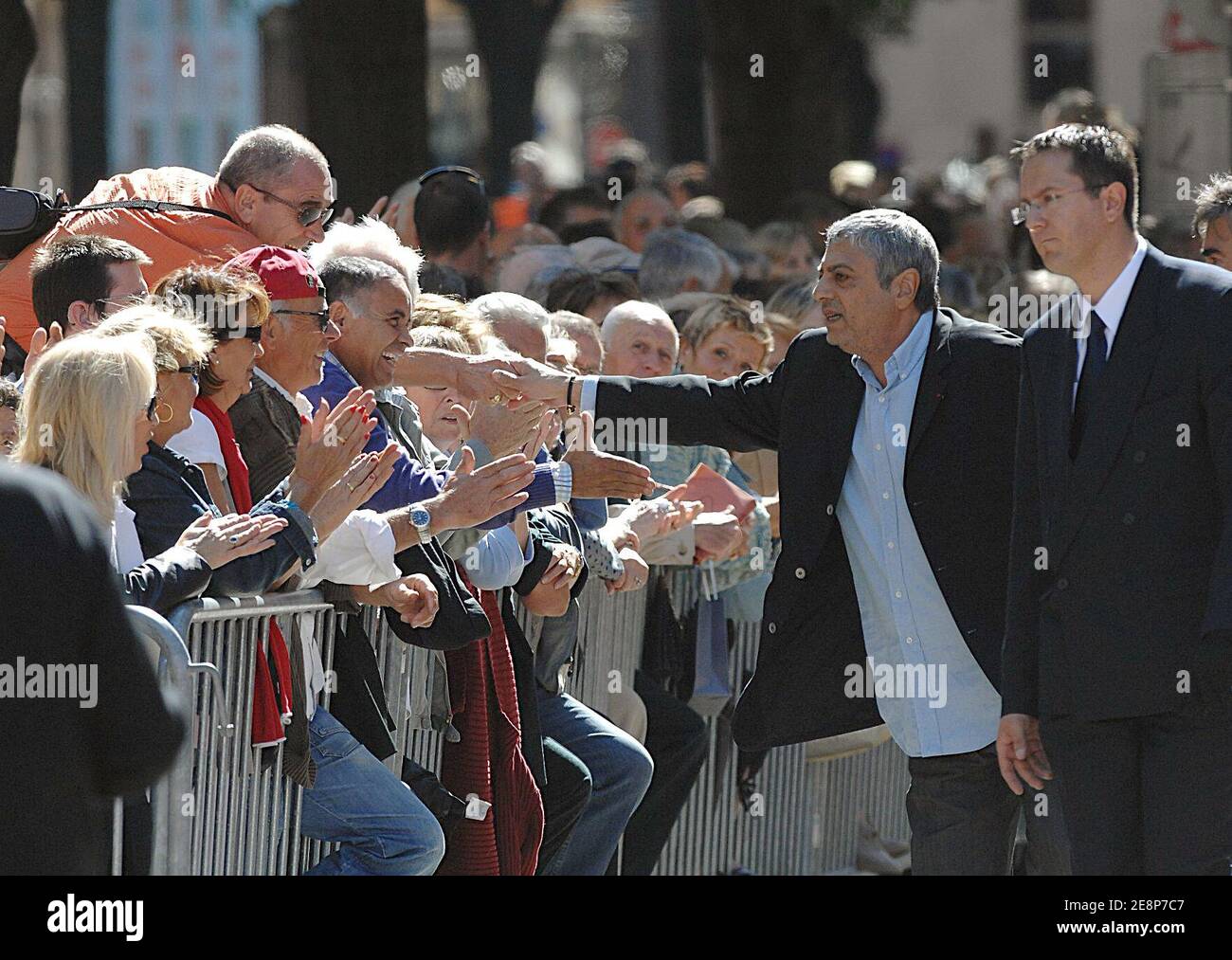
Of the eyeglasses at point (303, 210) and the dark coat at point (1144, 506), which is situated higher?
the eyeglasses at point (303, 210)

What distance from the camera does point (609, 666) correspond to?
24.3 feet

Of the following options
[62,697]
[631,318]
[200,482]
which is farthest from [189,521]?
[631,318]

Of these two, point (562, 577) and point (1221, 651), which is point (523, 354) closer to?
point (562, 577)

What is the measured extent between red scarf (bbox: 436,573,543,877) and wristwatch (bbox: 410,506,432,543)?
1.73ft

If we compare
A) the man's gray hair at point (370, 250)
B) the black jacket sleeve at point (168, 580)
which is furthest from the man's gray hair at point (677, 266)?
the black jacket sleeve at point (168, 580)

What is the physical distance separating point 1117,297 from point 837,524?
3.53 ft

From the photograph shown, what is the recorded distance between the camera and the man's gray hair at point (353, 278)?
6164 millimetres

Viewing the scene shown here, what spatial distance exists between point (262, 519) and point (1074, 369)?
76.7 inches

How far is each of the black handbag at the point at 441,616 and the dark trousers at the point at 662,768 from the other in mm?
1616

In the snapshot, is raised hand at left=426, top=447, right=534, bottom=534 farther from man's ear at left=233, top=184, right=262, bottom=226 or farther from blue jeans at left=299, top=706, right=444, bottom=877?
man's ear at left=233, top=184, right=262, bottom=226

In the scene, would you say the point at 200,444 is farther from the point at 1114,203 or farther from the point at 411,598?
the point at 1114,203

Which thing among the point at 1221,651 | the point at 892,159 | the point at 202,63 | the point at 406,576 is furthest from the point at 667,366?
the point at 892,159

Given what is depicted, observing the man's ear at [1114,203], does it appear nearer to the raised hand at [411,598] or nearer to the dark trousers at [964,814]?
the dark trousers at [964,814]

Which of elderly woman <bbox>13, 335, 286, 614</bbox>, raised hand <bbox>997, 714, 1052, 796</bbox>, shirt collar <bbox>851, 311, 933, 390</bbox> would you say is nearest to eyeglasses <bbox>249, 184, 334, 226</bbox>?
shirt collar <bbox>851, 311, 933, 390</bbox>
